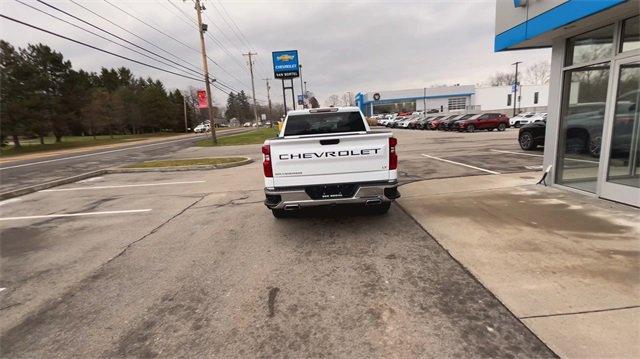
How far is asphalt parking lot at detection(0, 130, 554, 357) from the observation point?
118 inches

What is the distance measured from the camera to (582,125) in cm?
749

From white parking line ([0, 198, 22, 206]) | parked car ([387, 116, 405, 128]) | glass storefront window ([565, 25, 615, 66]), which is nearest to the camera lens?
glass storefront window ([565, 25, 615, 66])

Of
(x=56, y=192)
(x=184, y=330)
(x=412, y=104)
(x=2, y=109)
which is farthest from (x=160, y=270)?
(x=412, y=104)

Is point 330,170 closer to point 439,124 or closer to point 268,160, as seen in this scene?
point 268,160

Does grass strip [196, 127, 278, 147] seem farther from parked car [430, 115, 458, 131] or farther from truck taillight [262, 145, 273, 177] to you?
truck taillight [262, 145, 273, 177]

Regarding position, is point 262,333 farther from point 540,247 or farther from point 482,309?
point 540,247

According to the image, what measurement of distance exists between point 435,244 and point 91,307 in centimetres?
423

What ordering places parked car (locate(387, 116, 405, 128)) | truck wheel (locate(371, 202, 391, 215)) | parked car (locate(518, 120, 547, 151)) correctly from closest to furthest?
truck wheel (locate(371, 202, 391, 215)) < parked car (locate(518, 120, 547, 151)) < parked car (locate(387, 116, 405, 128))

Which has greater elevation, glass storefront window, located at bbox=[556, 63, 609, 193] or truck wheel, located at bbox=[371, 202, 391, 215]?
glass storefront window, located at bbox=[556, 63, 609, 193]

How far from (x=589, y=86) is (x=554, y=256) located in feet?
15.8

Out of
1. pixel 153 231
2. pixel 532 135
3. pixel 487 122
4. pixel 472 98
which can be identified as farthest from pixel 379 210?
pixel 472 98

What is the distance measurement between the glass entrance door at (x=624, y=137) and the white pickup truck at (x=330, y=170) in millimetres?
4348

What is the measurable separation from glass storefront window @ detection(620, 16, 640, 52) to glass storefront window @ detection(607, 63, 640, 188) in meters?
0.31

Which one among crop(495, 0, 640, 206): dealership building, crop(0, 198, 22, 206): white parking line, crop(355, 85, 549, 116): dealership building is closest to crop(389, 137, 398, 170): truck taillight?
crop(495, 0, 640, 206): dealership building
